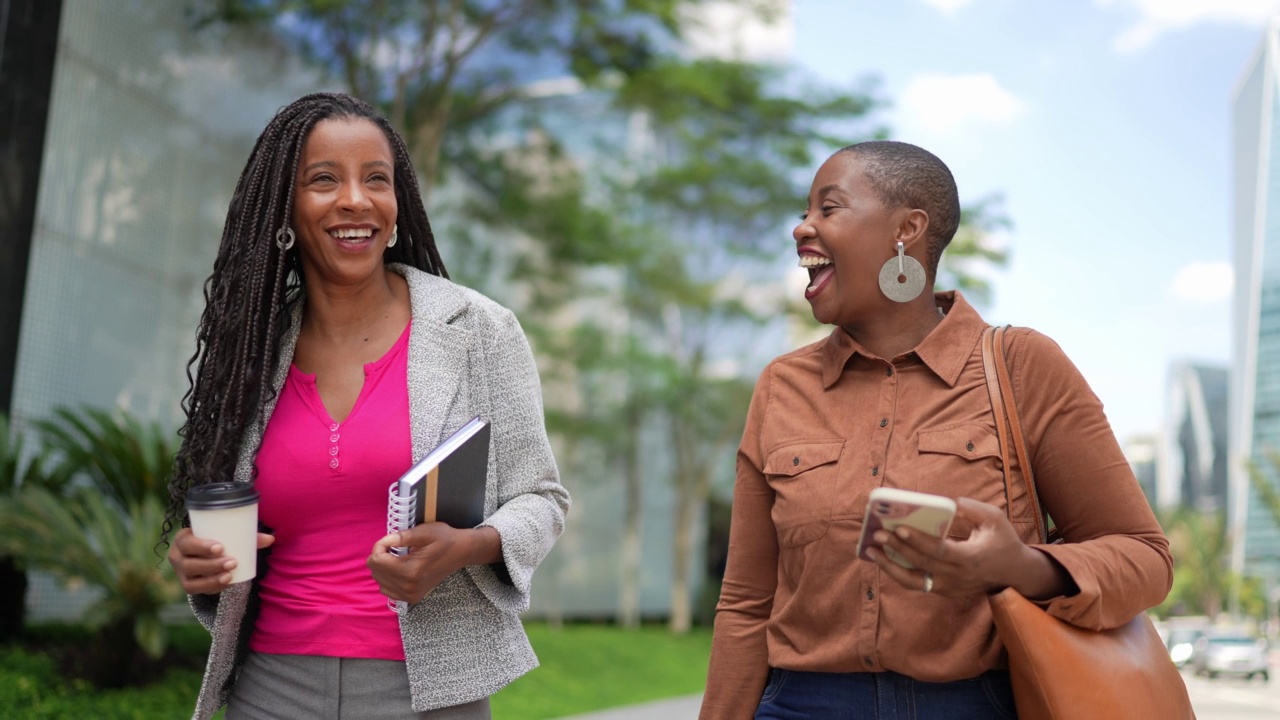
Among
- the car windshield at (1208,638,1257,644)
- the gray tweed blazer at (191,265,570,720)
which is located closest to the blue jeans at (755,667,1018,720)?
the gray tweed blazer at (191,265,570,720)

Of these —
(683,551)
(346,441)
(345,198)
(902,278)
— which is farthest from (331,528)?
(683,551)

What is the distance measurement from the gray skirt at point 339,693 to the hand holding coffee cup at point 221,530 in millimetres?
249

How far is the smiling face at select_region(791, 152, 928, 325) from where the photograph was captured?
2473 mm

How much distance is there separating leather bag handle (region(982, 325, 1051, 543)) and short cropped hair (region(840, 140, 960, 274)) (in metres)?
0.24

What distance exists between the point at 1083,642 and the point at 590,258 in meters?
15.6

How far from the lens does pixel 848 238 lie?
2473 millimetres

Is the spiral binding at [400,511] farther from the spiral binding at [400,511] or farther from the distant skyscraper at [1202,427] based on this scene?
the distant skyscraper at [1202,427]

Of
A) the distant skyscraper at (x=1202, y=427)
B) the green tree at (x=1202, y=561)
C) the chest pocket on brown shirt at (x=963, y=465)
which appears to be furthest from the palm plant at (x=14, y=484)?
the distant skyscraper at (x=1202, y=427)

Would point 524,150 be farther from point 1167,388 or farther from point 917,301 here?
point 1167,388

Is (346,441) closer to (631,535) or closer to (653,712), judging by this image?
(653,712)

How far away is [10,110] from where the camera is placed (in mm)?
9430

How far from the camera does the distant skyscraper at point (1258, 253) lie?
70.1 m

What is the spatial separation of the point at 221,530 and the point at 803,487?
1101mm

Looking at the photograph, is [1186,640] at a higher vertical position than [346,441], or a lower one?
lower
